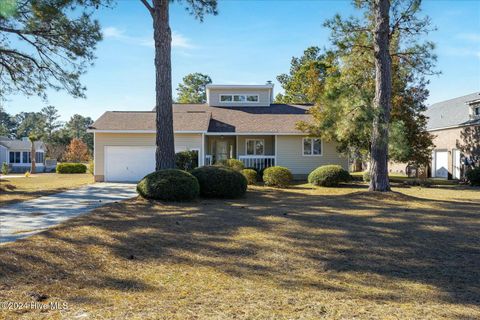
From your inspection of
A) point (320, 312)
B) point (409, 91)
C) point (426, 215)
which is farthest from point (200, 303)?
point (409, 91)

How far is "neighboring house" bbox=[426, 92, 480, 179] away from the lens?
82.7 feet

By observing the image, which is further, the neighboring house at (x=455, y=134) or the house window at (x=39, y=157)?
the house window at (x=39, y=157)

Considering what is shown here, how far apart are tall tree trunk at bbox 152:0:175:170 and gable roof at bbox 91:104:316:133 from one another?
23.4 feet

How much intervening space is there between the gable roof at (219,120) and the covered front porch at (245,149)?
0.93m

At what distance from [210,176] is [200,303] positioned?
935 centimetres

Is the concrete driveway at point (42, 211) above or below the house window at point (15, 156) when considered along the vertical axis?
below

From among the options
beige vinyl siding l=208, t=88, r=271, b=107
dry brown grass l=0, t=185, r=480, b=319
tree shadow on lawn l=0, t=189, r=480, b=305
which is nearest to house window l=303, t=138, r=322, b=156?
beige vinyl siding l=208, t=88, r=271, b=107

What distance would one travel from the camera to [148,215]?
9.84m

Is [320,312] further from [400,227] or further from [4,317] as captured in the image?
[400,227]

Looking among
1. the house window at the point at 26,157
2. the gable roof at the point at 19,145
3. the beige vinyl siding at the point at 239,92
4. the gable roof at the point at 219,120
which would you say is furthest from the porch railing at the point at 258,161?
the house window at the point at 26,157

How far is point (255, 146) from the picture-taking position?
24484 mm

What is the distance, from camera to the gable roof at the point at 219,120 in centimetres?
2200

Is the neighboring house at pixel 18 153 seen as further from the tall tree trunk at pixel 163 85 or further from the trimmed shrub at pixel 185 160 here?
the tall tree trunk at pixel 163 85

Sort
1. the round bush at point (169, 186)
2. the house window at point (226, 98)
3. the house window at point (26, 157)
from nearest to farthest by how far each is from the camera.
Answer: the round bush at point (169, 186) → the house window at point (226, 98) → the house window at point (26, 157)
